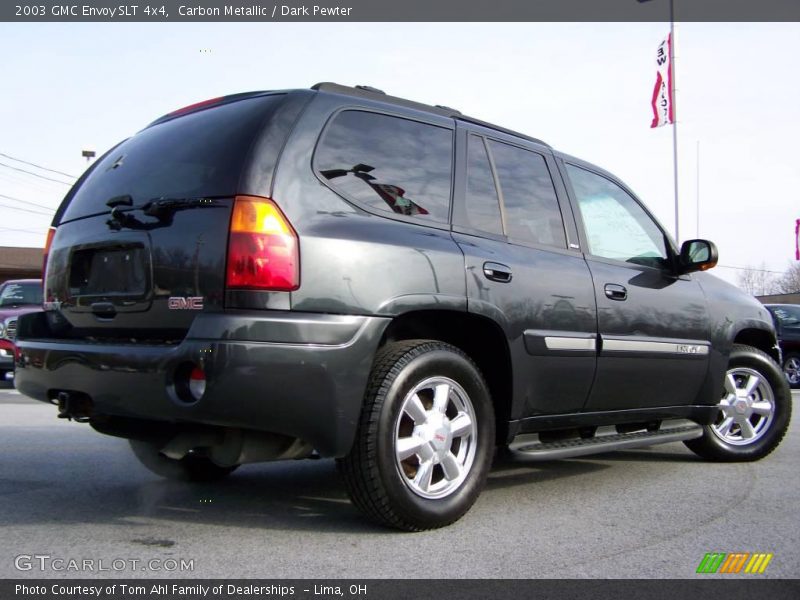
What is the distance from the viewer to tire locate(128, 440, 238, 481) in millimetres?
4309

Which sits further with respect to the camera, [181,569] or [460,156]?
[460,156]

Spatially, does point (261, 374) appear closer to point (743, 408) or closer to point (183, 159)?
point (183, 159)

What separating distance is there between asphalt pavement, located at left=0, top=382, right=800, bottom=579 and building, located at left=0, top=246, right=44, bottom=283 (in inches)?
1323

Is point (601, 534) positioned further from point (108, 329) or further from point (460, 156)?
point (108, 329)

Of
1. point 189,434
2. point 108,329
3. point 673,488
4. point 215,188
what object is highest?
point 215,188

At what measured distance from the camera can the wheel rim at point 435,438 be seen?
341cm

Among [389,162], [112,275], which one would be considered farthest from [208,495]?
[389,162]

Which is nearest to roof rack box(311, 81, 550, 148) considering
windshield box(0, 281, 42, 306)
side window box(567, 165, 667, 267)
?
side window box(567, 165, 667, 267)

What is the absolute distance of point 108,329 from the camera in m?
3.47

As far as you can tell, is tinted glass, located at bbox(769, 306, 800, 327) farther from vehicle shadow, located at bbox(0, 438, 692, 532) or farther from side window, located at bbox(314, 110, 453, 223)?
side window, located at bbox(314, 110, 453, 223)

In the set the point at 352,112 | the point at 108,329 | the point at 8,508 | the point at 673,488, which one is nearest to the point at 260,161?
the point at 352,112

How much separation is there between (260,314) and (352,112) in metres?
1.08

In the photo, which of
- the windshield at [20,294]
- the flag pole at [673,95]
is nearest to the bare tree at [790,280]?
the flag pole at [673,95]

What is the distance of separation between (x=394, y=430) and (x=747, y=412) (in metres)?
3.33
